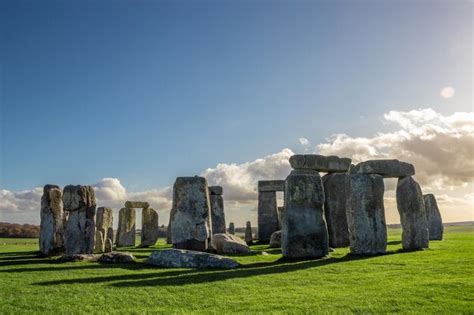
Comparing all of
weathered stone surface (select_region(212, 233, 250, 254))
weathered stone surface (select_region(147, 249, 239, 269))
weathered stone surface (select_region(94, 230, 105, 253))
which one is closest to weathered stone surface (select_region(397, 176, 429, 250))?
weathered stone surface (select_region(212, 233, 250, 254))

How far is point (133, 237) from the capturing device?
1022 inches

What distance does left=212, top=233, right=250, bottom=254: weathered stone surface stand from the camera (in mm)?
15961

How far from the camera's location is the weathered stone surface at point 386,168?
1507 centimetres

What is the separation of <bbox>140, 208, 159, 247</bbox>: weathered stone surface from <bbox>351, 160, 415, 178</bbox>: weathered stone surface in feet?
46.5

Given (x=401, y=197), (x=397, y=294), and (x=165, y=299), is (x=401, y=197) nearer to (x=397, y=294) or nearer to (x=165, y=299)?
(x=397, y=294)

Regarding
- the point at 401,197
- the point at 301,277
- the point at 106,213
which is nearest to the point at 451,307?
the point at 301,277

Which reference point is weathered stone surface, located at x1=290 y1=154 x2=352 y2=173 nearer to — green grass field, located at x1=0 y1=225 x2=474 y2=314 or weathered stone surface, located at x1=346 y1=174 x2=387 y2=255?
weathered stone surface, located at x1=346 y1=174 x2=387 y2=255

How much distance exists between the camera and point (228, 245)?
52.7ft

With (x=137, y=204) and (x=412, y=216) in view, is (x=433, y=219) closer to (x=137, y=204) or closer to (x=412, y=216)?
(x=412, y=216)

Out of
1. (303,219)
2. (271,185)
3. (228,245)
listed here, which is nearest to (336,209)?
(228,245)

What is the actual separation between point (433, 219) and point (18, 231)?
32957mm

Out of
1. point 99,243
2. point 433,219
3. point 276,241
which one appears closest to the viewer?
point 99,243

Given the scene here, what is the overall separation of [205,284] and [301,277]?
86.5 inches

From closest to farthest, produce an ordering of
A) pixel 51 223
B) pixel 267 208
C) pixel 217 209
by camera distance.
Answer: pixel 51 223
pixel 217 209
pixel 267 208
